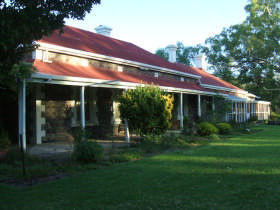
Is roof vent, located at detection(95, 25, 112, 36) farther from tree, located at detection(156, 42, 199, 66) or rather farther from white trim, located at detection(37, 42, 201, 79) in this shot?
tree, located at detection(156, 42, 199, 66)

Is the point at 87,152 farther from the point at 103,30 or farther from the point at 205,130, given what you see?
the point at 103,30

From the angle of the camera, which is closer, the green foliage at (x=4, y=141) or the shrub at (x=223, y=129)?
the green foliage at (x=4, y=141)

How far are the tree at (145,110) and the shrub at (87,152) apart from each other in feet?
10.4

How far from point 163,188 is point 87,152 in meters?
3.12

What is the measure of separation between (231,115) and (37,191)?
20.4 metres

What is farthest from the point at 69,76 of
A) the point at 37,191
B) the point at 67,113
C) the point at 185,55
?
the point at 185,55

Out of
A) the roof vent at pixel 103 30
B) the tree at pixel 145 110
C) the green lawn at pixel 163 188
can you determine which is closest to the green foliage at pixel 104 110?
the tree at pixel 145 110

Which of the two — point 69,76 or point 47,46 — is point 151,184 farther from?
point 47,46

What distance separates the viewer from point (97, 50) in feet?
46.4

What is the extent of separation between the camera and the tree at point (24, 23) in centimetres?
408

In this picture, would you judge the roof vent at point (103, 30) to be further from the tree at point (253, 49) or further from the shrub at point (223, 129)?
the tree at point (253, 49)

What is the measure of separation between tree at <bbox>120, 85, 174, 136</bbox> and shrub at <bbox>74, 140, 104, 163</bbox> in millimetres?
3157

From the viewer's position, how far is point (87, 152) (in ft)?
26.5

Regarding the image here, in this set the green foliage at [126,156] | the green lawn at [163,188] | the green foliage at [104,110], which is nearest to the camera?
the green lawn at [163,188]
